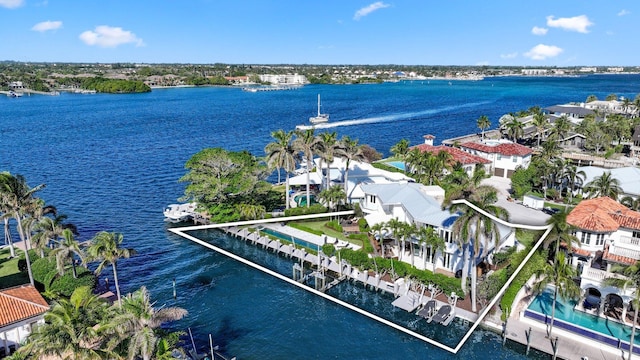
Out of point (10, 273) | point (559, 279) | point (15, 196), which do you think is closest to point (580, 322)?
point (559, 279)

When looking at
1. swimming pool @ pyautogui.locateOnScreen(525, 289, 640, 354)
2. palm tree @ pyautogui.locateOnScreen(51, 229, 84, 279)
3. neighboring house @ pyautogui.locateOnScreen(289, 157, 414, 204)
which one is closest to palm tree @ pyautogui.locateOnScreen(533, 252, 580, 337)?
swimming pool @ pyautogui.locateOnScreen(525, 289, 640, 354)

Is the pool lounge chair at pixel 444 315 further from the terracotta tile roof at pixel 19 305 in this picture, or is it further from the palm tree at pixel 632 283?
the terracotta tile roof at pixel 19 305

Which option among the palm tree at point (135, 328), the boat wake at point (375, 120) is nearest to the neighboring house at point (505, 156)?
the palm tree at point (135, 328)

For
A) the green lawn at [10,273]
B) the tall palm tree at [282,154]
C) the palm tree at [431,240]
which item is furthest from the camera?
the tall palm tree at [282,154]

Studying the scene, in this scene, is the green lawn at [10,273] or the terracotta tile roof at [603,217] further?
the green lawn at [10,273]

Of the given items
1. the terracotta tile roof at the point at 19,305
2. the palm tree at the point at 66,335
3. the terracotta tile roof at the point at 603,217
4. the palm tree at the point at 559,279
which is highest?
the terracotta tile roof at the point at 603,217

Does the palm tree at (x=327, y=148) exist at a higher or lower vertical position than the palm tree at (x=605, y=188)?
higher
